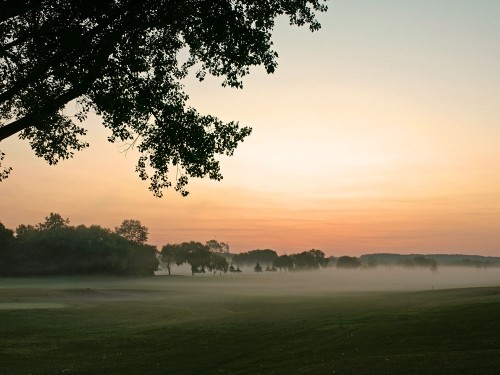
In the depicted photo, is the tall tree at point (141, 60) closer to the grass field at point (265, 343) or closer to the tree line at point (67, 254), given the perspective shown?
the grass field at point (265, 343)

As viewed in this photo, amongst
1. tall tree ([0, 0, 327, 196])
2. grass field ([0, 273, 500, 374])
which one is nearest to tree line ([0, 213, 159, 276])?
grass field ([0, 273, 500, 374])

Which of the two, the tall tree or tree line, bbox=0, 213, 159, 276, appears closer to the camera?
the tall tree

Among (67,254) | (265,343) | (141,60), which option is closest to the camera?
(141,60)

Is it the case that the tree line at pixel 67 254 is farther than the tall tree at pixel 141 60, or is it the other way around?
the tree line at pixel 67 254

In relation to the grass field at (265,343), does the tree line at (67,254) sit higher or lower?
higher

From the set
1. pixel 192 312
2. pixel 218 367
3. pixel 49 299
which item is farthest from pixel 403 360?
pixel 49 299

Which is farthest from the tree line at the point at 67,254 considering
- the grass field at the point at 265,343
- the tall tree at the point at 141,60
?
the tall tree at the point at 141,60

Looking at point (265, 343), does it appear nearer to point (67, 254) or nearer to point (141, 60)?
point (141, 60)

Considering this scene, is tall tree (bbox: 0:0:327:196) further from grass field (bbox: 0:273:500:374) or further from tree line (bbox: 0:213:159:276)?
tree line (bbox: 0:213:159:276)

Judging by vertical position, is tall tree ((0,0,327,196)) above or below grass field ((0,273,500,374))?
above

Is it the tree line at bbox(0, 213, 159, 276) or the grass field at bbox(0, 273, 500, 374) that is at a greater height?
the tree line at bbox(0, 213, 159, 276)

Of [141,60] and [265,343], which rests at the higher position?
[141,60]

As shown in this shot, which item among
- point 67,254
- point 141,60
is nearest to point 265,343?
point 141,60

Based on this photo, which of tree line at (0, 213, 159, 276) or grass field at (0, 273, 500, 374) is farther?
tree line at (0, 213, 159, 276)
